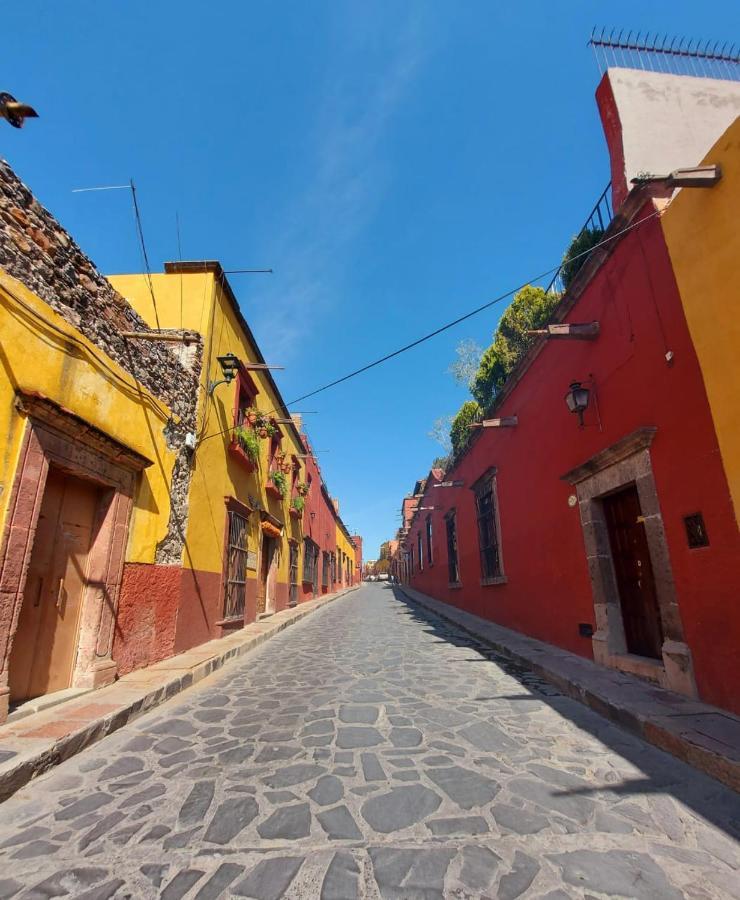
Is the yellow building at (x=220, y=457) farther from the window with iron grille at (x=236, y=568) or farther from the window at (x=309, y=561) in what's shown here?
the window at (x=309, y=561)

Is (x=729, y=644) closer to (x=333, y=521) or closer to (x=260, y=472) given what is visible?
(x=260, y=472)

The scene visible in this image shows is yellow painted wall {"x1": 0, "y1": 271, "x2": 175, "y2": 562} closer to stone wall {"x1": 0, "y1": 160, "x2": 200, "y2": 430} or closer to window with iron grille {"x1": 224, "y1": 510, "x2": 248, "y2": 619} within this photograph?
stone wall {"x1": 0, "y1": 160, "x2": 200, "y2": 430}

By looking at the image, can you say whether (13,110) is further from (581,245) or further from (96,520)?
(581,245)

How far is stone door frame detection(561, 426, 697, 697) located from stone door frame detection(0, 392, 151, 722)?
5.43 metres

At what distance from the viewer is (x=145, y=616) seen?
17.2 feet

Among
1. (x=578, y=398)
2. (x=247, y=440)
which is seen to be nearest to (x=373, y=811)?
(x=578, y=398)

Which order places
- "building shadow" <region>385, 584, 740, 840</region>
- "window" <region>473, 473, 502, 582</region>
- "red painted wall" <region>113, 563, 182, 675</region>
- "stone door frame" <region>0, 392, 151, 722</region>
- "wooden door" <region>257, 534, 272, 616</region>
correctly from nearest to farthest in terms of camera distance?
"building shadow" <region>385, 584, 740, 840</region>, "stone door frame" <region>0, 392, 151, 722</region>, "red painted wall" <region>113, 563, 182, 675</region>, "window" <region>473, 473, 502, 582</region>, "wooden door" <region>257, 534, 272, 616</region>

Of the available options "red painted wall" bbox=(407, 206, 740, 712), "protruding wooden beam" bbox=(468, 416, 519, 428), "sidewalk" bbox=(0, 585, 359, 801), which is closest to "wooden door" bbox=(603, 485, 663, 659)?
"red painted wall" bbox=(407, 206, 740, 712)

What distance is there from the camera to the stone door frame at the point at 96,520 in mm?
3389

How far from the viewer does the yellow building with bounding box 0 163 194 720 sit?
351cm

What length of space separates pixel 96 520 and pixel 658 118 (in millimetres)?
8989

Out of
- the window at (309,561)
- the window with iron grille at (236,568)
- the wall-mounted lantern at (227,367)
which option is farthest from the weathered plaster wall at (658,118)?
the window at (309,561)

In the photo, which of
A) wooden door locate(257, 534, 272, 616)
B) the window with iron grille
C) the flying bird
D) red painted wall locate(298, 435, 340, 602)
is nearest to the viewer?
the flying bird

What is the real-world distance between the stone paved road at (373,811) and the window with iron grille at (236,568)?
425cm
